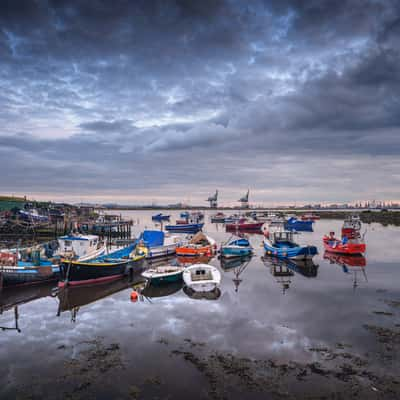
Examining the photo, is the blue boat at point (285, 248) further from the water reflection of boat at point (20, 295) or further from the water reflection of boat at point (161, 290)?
the water reflection of boat at point (20, 295)

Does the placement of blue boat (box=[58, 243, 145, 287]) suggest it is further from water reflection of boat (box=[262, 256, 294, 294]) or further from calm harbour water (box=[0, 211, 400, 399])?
water reflection of boat (box=[262, 256, 294, 294])

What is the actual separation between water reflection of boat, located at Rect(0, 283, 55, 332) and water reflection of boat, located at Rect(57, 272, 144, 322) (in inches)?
42.4

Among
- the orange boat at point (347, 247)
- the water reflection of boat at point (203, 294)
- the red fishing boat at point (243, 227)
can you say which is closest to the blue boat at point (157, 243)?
the water reflection of boat at point (203, 294)

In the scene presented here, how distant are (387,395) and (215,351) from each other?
5.23 meters

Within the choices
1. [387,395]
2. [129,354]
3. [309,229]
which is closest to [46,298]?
[129,354]

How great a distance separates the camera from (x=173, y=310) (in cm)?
1566

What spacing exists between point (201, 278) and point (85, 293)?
23.6 feet

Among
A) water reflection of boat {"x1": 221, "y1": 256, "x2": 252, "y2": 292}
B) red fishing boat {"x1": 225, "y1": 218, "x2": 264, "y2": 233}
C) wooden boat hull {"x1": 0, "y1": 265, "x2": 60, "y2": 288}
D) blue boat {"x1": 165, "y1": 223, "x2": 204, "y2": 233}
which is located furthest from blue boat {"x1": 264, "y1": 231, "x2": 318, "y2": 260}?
blue boat {"x1": 165, "y1": 223, "x2": 204, "y2": 233}

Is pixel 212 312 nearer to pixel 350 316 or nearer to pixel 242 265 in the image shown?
pixel 350 316

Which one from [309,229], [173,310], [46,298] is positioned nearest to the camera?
[173,310]

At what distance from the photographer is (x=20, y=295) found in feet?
59.6

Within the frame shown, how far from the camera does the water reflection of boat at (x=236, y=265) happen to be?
75.8 ft

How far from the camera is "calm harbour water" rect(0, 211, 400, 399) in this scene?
925 cm

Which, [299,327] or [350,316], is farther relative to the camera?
[350,316]
